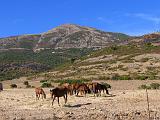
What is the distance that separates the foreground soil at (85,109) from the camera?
21578mm

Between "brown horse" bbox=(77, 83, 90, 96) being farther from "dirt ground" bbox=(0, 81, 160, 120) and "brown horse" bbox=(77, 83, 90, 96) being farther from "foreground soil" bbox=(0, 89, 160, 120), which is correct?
"foreground soil" bbox=(0, 89, 160, 120)

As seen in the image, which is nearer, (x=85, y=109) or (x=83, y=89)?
(x=85, y=109)

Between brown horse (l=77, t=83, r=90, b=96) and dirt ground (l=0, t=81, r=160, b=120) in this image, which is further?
brown horse (l=77, t=83, r=90, b=96)

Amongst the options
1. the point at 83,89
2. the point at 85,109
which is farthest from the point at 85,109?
the point at 83,89

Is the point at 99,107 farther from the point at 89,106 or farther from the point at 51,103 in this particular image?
the point at 51,103

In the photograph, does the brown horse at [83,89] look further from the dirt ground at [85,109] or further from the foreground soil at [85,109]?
the foreground soil at [85,109]

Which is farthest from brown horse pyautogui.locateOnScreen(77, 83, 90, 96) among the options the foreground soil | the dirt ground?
the foreground soil

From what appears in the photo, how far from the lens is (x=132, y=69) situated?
70.0m

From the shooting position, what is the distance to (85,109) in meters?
23.8

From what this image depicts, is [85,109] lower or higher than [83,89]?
lower

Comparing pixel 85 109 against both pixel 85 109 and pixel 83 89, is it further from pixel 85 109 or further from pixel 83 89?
pixel 83 89

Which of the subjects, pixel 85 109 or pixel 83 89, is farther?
pixel 83 89

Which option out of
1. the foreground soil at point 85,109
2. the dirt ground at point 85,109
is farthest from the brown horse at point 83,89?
the foreground soil at point 85,109

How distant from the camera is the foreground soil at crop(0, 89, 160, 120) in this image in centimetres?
2158
